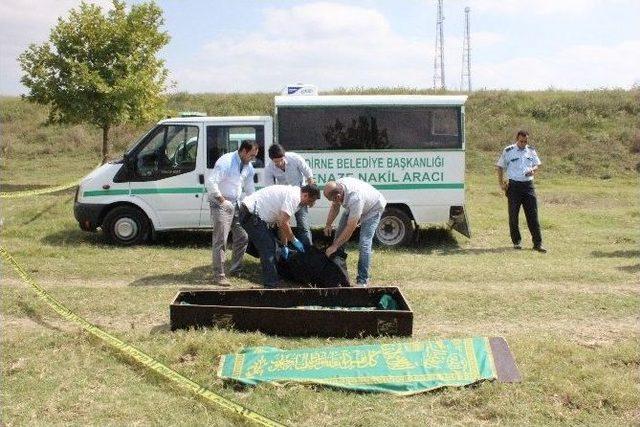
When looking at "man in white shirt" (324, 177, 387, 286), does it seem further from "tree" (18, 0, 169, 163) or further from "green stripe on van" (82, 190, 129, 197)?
"tree" (18, 0, 169, 163)

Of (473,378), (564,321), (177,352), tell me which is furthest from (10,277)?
(564,321)

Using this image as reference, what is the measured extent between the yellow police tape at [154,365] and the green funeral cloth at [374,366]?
0.29 m

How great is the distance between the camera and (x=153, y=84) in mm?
18969

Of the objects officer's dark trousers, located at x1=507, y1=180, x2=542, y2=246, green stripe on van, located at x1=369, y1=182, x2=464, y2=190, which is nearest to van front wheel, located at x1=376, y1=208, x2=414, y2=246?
green stripe on van, located at x1=369, y1=182, x2=464, y2=190

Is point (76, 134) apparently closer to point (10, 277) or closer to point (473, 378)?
point (10, 277)

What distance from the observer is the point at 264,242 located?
25.4ft

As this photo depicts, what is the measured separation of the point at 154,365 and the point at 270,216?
2.70 meters

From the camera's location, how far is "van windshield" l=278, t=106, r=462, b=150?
411 inches

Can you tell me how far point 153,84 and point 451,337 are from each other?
14896 mm

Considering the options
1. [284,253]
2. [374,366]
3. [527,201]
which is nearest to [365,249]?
[284,253]

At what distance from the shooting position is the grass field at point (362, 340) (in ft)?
15.2

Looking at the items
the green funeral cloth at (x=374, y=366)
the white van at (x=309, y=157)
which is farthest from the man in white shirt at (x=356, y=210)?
the white van at (x=309, y=157)

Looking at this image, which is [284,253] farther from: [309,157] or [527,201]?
[527,201]

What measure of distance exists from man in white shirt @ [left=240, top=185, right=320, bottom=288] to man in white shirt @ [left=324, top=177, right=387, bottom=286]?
10.9 inches
